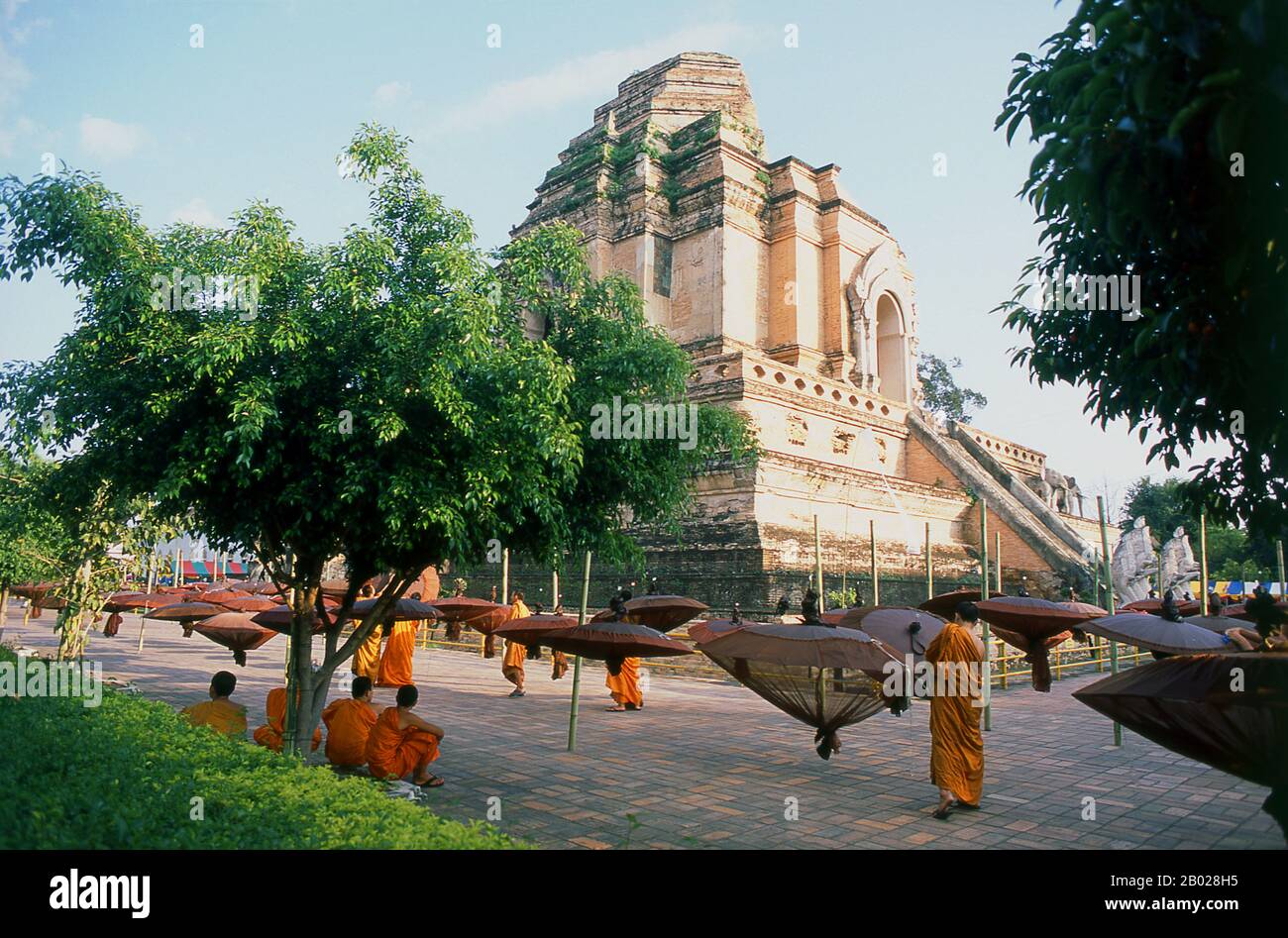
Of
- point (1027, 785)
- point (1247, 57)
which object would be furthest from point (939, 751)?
point (1247, 57)

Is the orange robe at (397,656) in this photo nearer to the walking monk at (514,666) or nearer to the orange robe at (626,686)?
the walking monk at (514,666)

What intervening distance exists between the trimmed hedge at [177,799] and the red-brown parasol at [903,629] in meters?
5.69

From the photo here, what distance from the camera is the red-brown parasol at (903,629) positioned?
28.6 ft

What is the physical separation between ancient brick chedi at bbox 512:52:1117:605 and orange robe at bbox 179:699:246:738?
1174 centimetres

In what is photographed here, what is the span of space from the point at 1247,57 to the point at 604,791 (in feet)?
22.1

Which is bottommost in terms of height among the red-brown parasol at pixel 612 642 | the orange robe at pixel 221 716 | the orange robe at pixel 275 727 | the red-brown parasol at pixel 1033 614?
the orange robe at pixel 275 727

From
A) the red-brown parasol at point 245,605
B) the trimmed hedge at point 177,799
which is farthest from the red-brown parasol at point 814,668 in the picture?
the red-brown parasol at point 245,605

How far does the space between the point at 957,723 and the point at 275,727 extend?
681 cm

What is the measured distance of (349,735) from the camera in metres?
7.93

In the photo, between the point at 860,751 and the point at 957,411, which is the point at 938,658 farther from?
the point at 957,411

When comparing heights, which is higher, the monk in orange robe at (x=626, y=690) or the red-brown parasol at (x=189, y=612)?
the red-brown parasol at (x=189, y=612)

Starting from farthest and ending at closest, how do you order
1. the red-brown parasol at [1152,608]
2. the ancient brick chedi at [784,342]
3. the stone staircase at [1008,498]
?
the stone staircase at [1008,498] → the ancient brick chedi at [784,342] → the red-brown parasol at [1152,608]

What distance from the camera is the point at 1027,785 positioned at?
25.8 ft

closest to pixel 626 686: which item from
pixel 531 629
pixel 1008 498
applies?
Answer: pixel 531 629
